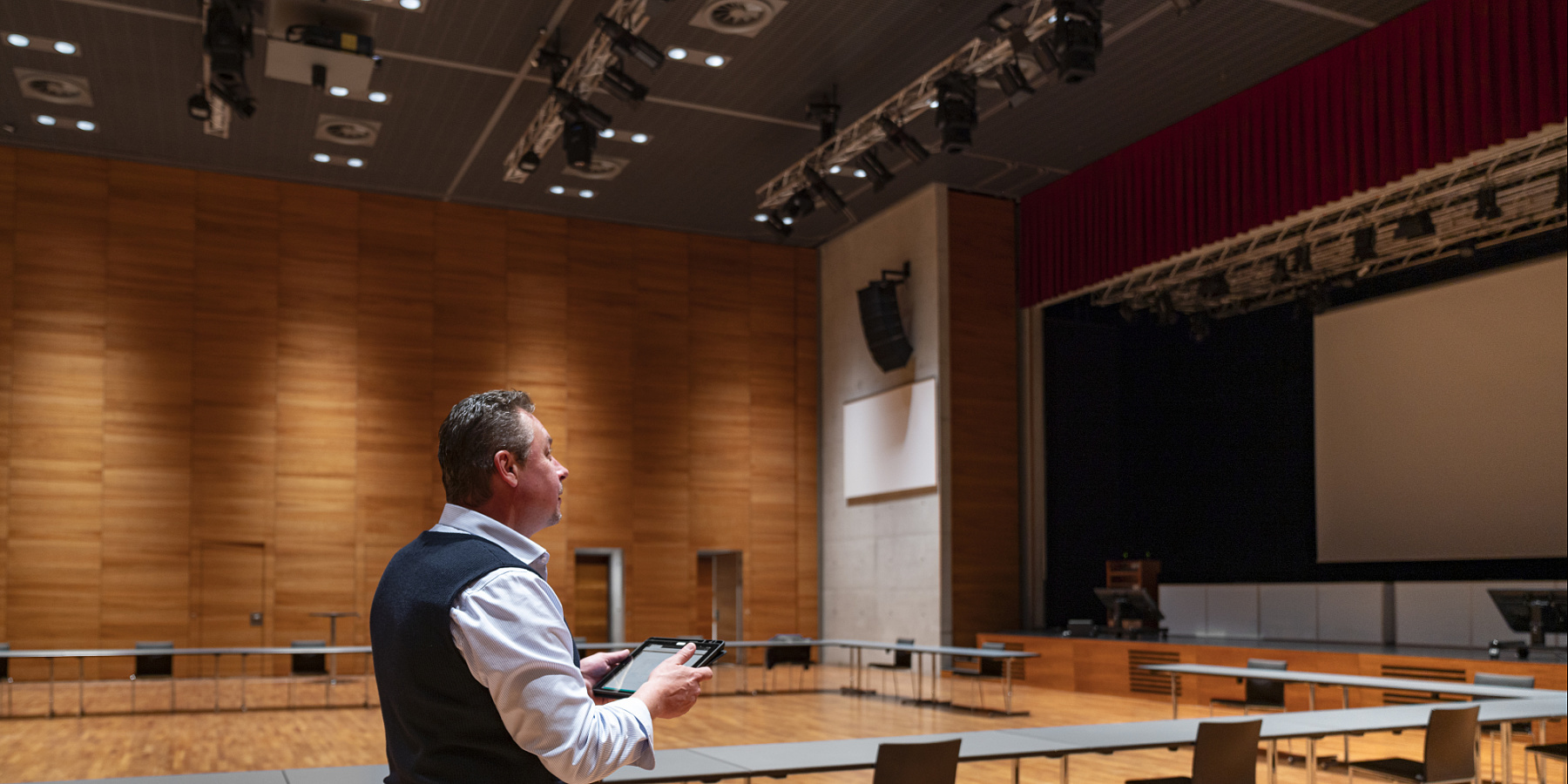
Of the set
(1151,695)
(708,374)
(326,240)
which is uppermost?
(326,240)

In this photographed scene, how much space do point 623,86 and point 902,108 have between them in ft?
9.76

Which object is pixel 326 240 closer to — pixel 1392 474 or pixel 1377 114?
pixel 1377 114

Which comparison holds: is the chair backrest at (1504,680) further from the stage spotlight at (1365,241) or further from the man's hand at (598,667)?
the man's hand at (598,667)

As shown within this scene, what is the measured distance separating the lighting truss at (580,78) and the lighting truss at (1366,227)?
6.00 m

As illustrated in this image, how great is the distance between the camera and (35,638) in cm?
1316

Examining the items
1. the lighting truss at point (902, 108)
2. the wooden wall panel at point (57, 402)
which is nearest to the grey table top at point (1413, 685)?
the lighting truss at point (902, 108)

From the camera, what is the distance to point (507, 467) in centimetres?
176

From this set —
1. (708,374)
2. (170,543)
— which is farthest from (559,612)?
(708,374)

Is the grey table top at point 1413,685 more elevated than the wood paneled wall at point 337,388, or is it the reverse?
the wood paneled wall at point 337,388

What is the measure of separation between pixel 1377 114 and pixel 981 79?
3.26m

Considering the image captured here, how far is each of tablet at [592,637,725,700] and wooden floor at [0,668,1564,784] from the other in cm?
569

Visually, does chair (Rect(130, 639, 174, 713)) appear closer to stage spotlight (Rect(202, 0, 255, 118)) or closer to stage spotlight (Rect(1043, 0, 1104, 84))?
stage spotlight (Rect(202, 0, 255, 118))

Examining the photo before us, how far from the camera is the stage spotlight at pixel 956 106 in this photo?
33.8ft

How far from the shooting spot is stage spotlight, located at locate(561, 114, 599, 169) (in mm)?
10773
